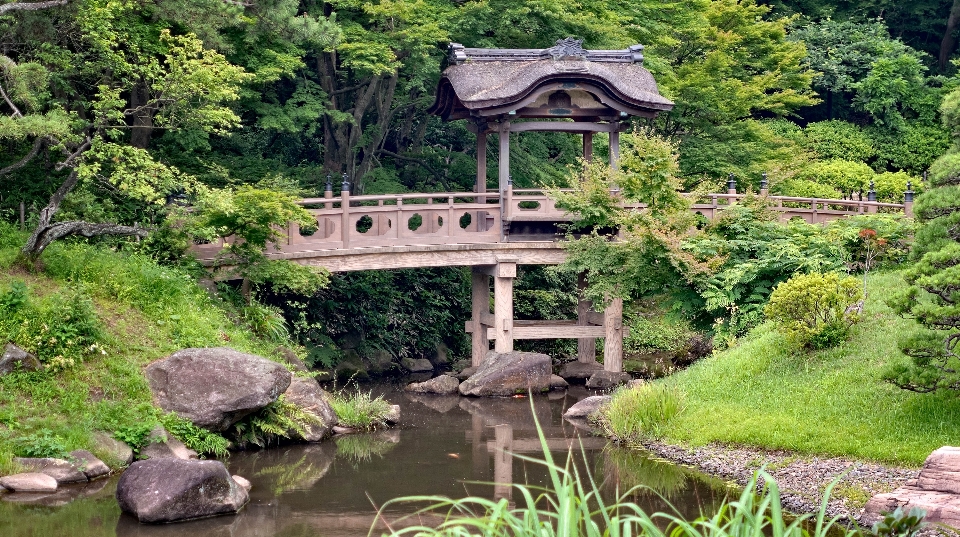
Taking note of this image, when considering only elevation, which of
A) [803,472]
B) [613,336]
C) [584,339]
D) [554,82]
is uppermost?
[554,82]

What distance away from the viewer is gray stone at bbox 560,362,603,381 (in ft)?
68.3

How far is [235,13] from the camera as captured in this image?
1734cm

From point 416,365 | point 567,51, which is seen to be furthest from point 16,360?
point 567,51

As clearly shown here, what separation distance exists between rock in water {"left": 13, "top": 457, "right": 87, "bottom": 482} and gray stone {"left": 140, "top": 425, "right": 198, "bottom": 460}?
2.65 ft

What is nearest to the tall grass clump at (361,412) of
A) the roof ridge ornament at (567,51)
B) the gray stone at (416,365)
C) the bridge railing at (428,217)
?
the bridge railing at (428,217)

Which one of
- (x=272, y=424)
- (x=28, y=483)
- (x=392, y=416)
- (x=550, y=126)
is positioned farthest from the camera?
(x=550, y=126)

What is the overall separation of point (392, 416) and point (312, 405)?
4.78ft

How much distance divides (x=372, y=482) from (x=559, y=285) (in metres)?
11.2

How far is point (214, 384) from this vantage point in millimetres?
13992

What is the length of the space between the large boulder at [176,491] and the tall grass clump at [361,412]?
13.9 feet

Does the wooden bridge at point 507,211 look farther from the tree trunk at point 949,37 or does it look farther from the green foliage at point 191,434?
the tree trunk at point 949,37

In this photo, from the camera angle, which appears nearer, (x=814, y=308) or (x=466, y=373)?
(x=814, y=308)

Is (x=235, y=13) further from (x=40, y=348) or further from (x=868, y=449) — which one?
(x=868, y=449)

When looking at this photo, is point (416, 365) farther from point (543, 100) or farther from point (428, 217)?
point (543, 100)
